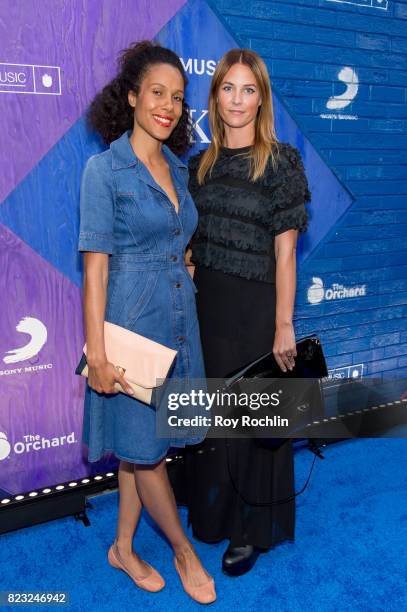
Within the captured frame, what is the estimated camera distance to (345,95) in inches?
122

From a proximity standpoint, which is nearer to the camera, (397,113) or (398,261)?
(397,113)

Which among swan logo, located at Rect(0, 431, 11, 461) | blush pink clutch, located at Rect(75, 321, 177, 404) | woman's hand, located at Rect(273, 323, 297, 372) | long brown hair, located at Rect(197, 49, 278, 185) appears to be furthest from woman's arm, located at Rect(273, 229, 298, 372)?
swan logo, located at Rect(0, 431, 11, 461)

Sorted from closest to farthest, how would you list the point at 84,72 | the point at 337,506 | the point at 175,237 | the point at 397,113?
the point at 175,237, the point at 84,72, the point at 337,506, the point at 397,113

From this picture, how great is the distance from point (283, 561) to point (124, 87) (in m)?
1.90

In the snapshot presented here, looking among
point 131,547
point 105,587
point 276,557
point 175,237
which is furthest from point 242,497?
point 175,237

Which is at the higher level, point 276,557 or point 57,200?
point 57,200

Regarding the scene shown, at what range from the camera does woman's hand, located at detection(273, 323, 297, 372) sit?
2.13m

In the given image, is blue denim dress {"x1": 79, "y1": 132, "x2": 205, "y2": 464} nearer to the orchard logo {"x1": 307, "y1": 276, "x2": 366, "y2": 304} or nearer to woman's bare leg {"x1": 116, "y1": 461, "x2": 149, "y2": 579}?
woman's bare leg {"x1": 116, "y1": 461, "x2": 149, "y2": 579}

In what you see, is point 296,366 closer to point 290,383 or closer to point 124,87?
point 290,383

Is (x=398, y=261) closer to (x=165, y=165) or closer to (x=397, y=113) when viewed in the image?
(x=397, y=113)

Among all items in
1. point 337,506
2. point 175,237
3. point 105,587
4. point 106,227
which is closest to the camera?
point 106,227

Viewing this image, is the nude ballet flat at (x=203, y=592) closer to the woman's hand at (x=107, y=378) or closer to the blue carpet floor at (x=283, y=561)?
the blue carpet floor at (x=283, y=561)

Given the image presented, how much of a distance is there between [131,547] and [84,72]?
190 cm

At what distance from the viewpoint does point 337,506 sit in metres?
2.79
